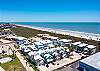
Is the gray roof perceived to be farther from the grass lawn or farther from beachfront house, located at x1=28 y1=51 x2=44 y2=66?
the grass lawn

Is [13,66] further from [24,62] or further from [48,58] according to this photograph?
[48,58]

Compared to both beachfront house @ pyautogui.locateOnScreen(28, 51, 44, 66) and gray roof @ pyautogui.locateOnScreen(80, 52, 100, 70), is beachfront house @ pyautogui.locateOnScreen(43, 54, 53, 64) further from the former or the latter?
gray roof @ pyautogui.locateOnScreen(80, 52, 100, 70)

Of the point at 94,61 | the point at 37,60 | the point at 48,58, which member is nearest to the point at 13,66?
the point at 37,60

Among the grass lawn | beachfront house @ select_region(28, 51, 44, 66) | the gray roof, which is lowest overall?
the grass lawn

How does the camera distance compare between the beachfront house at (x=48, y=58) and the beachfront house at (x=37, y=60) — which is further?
the beachfront house at (x=48, y=58)

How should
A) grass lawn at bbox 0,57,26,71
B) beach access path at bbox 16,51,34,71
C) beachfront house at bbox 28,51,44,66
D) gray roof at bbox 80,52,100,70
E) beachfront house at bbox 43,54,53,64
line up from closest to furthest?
1. gray roof at bbox 80,52,100,70
2. grass lawn at bbox 0,57,26,71
3. beach access path at bbox 16,51,34,71
4. beachfront house at bbox 28,51,44,66
5. beachfront house at bbox 43,54,53,64

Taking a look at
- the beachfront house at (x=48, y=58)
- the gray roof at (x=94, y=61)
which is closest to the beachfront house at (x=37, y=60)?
the beachfront house at (x=48, y=58)

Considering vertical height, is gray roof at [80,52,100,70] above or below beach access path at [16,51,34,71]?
above

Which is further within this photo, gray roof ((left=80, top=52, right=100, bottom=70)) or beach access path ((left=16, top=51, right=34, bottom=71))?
beach access path ((left=16, top=51, right=34, bottom=71))

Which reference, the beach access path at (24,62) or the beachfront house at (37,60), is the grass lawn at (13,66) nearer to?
the beach access path at (24,62)

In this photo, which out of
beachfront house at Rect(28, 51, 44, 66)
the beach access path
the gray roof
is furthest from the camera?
beachfront house at Rect(28, 51, 44, 66)

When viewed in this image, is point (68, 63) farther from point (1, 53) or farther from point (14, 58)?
point (1, 53)

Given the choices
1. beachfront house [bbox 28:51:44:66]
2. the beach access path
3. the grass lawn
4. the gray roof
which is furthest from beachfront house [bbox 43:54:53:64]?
the gray roof
